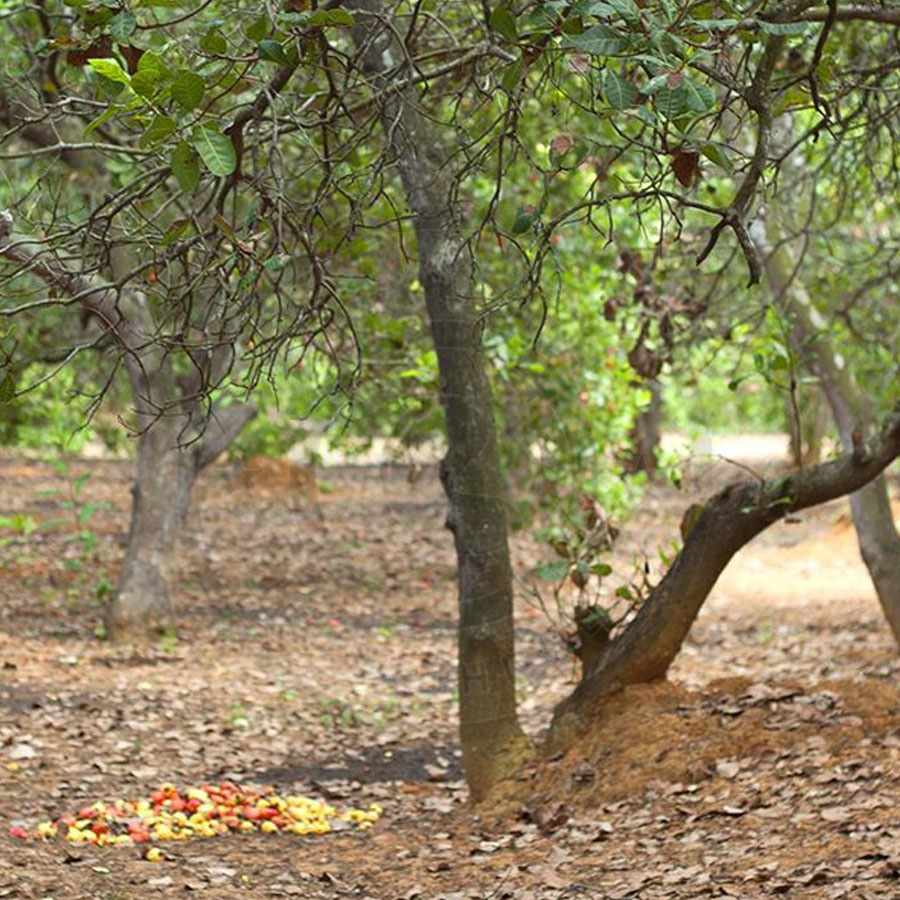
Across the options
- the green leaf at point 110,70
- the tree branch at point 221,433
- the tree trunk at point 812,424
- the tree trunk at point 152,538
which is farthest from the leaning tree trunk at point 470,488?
the tree trunk at point 812,424

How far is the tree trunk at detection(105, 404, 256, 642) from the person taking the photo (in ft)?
36.2

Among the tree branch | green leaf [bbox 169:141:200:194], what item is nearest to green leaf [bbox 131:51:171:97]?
green leaf [bbox 169:141:200:194]

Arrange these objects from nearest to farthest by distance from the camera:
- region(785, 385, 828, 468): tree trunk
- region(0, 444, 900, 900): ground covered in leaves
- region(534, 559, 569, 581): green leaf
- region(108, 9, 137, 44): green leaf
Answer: region(108, 9, 137, 44): green leaf
region(0, 444, 900, 900): ground covered in leaves
region(534, 559, 569, 581): green leaf
region(785, 385, 828, 468): tree trunk

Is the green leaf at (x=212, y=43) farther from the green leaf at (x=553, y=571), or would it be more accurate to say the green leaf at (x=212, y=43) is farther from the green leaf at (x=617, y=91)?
the green leaf at (x=553, y=571)

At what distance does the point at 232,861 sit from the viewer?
6199 millimetres

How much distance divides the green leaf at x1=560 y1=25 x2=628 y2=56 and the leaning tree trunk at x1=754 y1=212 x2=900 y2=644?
575 centimetres

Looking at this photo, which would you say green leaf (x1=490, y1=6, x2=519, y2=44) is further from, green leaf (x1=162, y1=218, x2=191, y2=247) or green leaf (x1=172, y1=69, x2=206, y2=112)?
green leaf (x1=162, y1=218, x2=191, y2=247)

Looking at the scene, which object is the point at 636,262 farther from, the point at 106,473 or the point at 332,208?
the point at 106,473

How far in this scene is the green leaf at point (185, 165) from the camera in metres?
3.76

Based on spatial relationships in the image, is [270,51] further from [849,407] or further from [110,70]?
[849,407]

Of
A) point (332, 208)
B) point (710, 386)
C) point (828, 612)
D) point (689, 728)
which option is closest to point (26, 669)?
point (332, 208)

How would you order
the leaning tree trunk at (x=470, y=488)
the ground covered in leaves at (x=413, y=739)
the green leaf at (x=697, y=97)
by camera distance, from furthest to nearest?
the leaning tree trunk at (x=470, y=488), the ground covered in leaves at (x=413, y=739), the green leaf at (x=697, y=97)

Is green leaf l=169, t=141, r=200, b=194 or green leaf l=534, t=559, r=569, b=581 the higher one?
green leaf l=169, t=141, r=200, b=194

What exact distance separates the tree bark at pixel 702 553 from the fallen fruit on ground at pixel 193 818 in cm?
116
